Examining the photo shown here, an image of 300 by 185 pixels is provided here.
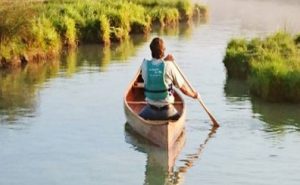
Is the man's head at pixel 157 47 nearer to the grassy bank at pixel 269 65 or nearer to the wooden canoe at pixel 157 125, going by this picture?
the wooden canoe at pixel 157 125

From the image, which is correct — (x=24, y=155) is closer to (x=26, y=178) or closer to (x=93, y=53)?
(x=26, y=178)

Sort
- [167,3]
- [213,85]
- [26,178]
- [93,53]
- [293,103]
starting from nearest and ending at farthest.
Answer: [26,178] < [293,103] < [213,85] < [93,53] < [167,3]

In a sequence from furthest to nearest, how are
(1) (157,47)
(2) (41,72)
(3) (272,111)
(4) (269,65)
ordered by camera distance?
(2) (41,72)
(4) (269,65)
(3) (272,111)
(1) (157,47)

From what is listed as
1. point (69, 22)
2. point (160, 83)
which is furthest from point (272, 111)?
point (69, 22)

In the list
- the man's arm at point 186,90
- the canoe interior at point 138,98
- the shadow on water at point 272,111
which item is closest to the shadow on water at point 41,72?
the canoe interior at point 138,98

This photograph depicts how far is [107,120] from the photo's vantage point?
15.3 meters

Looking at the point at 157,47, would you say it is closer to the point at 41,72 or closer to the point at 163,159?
the point at 163,159

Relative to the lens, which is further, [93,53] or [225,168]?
[93,53]

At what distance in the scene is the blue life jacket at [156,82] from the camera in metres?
12.7

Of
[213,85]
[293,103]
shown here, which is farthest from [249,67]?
[293,103]

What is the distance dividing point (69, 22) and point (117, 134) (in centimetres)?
1291

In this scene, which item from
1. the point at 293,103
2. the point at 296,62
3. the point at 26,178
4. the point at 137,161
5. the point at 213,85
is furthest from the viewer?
the point at 213,85

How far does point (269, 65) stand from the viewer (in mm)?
17641

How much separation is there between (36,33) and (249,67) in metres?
6.86
